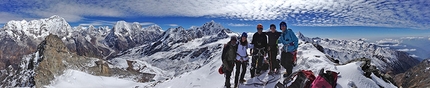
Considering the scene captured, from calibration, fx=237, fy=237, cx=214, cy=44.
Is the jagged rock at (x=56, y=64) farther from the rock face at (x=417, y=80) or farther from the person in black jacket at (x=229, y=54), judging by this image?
the rock face at (x=417, y=80)

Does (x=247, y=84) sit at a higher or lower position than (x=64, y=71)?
higher

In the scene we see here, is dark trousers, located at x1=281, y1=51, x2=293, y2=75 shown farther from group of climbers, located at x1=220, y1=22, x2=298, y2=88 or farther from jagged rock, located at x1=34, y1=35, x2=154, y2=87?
jagged rock, located at x1=34, y1=35, x2=154, y2=87

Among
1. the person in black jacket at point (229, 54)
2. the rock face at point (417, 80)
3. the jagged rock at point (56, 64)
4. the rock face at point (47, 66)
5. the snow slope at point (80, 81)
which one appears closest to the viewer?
the person in black jacket at point (229, 54)

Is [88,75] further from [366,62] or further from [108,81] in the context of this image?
[366,62]

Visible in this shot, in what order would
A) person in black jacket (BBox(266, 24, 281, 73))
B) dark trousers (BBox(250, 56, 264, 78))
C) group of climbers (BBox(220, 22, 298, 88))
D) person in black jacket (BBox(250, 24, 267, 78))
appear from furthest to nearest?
dark trousers (BBox(250, 56, 264, 78)) < person in black jacket (BBox(266, 24, 281, 73)) < person in black jacket (BBox(250, 24, 267, 78)) < group of climbers (BBox(220, 22, 298, 88))

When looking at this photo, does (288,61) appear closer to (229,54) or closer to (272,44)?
(272,44)

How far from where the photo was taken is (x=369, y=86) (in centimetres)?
1125

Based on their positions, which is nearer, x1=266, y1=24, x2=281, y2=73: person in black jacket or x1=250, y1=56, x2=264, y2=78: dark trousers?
x1=266, y1=24, x2=281, y2=73: person in black jacket

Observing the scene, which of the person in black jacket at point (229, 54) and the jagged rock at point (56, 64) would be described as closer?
the person in black jacket at point (229, 54)

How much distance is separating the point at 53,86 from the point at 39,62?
43.8 ft

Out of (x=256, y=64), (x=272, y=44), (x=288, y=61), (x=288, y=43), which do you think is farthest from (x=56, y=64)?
(x=288, y=43)

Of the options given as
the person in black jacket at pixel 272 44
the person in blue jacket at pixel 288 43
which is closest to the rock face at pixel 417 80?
the person in black jacket at pixel 272 44

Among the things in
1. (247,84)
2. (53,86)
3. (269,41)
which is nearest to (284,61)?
(269,41)

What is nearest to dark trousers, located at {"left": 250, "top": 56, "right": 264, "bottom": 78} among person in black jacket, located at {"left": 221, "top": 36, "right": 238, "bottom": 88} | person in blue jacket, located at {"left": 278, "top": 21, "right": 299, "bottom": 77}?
person in blue jacket, located at {"left": 278, "top": 21, "right": 299, "bottom": 77}
